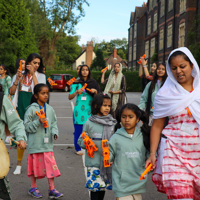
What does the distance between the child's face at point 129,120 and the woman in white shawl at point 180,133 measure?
58 centimetres

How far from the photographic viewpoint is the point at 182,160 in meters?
2.95

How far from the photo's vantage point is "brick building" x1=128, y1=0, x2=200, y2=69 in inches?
1162

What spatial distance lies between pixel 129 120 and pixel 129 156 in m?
0.39

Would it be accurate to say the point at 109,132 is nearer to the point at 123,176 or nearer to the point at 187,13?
the point at 123,176

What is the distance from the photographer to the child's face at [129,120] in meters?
3.69

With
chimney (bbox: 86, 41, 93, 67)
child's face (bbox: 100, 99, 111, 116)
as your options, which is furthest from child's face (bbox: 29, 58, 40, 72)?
chimney (bbox: 86, 41, 93, 67)

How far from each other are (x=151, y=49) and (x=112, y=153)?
41.0 meters

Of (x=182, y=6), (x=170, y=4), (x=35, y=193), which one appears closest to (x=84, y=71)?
(x=35, y=193)

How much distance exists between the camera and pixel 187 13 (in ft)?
97.0

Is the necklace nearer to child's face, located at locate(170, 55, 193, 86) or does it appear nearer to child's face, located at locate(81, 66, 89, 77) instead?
child's face, located at locate(81, 66, 89, 77)

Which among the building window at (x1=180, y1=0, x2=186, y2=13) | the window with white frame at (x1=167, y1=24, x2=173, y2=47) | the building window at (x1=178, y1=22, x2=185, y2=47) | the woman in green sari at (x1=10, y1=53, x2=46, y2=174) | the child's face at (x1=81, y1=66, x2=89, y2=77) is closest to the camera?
the woman in green sari at (x1=10, y1=53, x2=46, y2=174)

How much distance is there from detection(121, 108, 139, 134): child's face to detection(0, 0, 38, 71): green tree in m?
32.4

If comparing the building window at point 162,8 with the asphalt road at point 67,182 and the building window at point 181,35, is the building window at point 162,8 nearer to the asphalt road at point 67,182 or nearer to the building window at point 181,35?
the building window at point 181,35

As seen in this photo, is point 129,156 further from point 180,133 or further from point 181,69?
point 181,69
